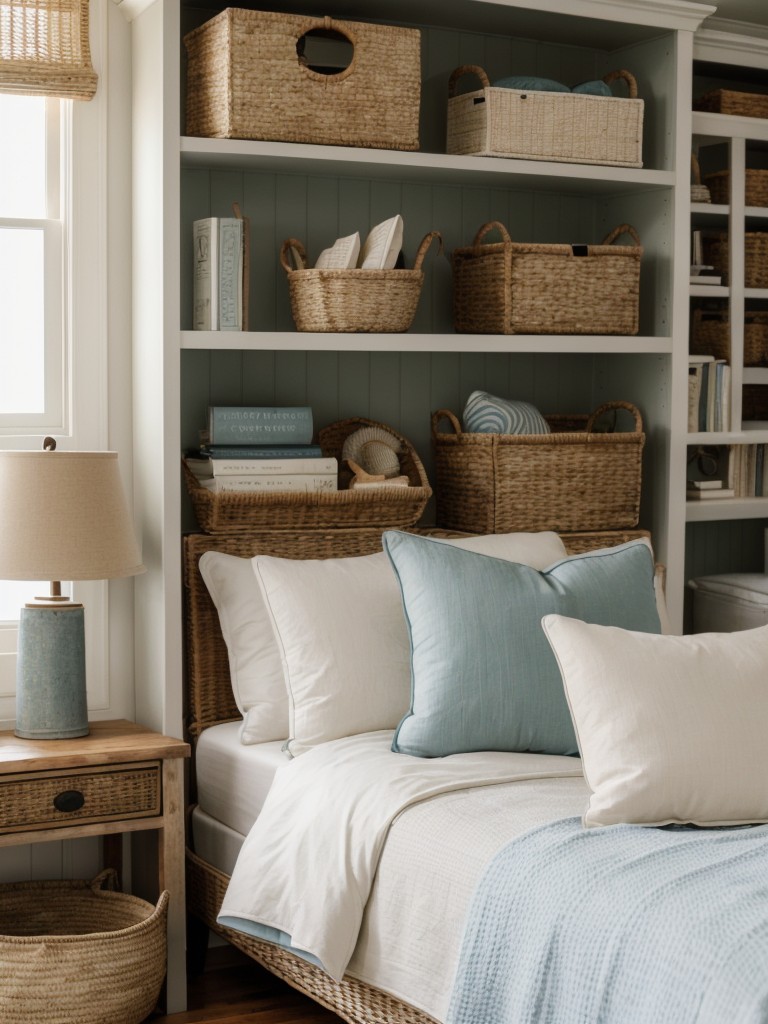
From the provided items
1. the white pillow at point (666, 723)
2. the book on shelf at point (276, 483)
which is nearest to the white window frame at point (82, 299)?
the book on shelf at point (276, 483)

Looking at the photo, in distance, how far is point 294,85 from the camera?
302 centimetres

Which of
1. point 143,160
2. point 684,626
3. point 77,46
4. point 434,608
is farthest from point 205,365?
point 684,626

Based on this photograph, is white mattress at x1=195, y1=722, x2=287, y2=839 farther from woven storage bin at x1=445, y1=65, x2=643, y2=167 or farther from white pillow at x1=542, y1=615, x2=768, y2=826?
woven storage bin at x1=445, y1=65, x2=643, y2=167

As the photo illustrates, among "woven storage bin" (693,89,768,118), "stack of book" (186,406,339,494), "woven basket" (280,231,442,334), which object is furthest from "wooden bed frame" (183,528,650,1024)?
"woven storage bin" (693,89,768,118)

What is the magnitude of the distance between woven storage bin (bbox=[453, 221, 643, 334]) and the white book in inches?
15.9

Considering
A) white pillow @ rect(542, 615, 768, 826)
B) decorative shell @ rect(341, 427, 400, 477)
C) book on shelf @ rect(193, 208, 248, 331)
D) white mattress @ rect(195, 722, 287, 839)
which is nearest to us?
white pillow @ rect(542, 615, 768, 826)

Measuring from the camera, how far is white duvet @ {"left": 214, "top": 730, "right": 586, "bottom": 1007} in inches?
89.1

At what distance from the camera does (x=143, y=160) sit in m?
3.06

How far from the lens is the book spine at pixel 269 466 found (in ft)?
10.2

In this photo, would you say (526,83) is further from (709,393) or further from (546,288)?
(709,393)

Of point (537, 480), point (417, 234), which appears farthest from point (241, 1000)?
point (417, 234)

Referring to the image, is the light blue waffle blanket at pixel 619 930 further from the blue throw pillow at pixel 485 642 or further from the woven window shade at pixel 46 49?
the woven window shade at pixel 46 49

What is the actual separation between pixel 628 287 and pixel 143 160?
4.19ft

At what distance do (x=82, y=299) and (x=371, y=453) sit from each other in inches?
31.7
